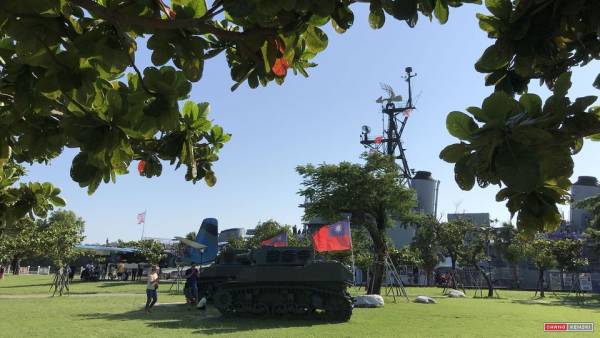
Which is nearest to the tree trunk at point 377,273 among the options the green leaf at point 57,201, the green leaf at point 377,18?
the green leaf at point 57,201

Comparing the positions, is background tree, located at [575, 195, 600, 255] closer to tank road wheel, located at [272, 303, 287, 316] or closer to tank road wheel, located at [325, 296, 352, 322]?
tank road wheel, located at [325, 296, 352, 322]

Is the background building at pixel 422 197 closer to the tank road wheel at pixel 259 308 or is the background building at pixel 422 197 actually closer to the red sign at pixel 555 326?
the tank road wheel at pixel 259 308

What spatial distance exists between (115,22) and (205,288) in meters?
18.4

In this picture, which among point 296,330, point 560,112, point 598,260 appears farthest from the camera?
point 598,260

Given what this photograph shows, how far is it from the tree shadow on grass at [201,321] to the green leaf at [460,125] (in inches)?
401

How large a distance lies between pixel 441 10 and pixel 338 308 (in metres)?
12.8

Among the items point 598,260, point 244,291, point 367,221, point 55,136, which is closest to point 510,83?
point 55,136

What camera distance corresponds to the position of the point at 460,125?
1.71m

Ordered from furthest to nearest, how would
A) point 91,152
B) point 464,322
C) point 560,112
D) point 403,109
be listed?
point 403,109 < point 464,322 < point 91,152 < point 560,112

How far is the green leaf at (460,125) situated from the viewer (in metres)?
1.69

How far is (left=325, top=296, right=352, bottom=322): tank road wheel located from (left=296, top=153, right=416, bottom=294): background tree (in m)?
8.65

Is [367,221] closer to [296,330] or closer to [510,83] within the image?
[296,330]

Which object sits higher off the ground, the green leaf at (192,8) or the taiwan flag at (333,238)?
the green leaf at (192,8)

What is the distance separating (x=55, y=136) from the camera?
7.80ft
